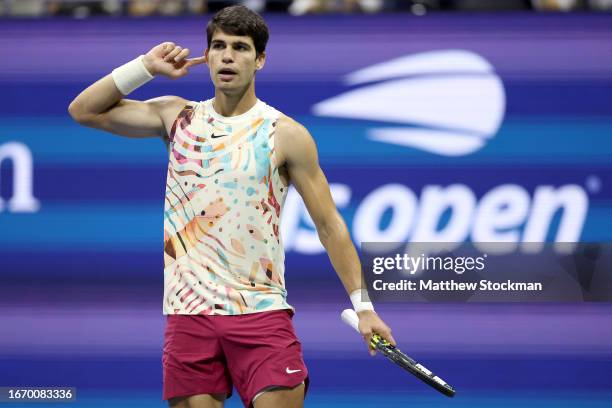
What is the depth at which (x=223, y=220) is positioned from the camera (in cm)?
346

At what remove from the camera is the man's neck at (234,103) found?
11.7 feet

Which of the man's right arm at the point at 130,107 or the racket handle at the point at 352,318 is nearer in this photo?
the racket handle at the point at 352,318

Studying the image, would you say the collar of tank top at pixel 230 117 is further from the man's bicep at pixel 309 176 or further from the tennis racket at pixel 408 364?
the tennis racket at pixel 408 364

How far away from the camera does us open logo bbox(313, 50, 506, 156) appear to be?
15.6ft

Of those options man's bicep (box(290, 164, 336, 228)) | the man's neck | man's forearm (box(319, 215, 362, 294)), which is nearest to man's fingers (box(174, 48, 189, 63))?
the man's neck

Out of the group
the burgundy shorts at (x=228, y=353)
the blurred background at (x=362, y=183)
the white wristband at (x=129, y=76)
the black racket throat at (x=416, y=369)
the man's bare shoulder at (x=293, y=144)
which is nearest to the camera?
the black racket throat at (x=416, y=369)

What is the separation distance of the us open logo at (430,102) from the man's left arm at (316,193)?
132cm

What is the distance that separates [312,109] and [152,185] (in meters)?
0.84

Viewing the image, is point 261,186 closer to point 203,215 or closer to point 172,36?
point 203,215

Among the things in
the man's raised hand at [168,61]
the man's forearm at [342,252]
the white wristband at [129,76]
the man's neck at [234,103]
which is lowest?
the man's forearm at [342,252]

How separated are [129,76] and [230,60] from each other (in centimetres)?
40

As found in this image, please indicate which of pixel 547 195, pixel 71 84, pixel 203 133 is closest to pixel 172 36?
pixel 71 84

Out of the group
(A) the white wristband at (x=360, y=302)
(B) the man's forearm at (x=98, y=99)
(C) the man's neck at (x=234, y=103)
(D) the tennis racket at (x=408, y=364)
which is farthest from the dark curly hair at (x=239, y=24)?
(D) the tennis racket at (x=408, y=364)

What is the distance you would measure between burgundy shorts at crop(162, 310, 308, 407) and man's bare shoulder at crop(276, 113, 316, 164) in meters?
0.55
